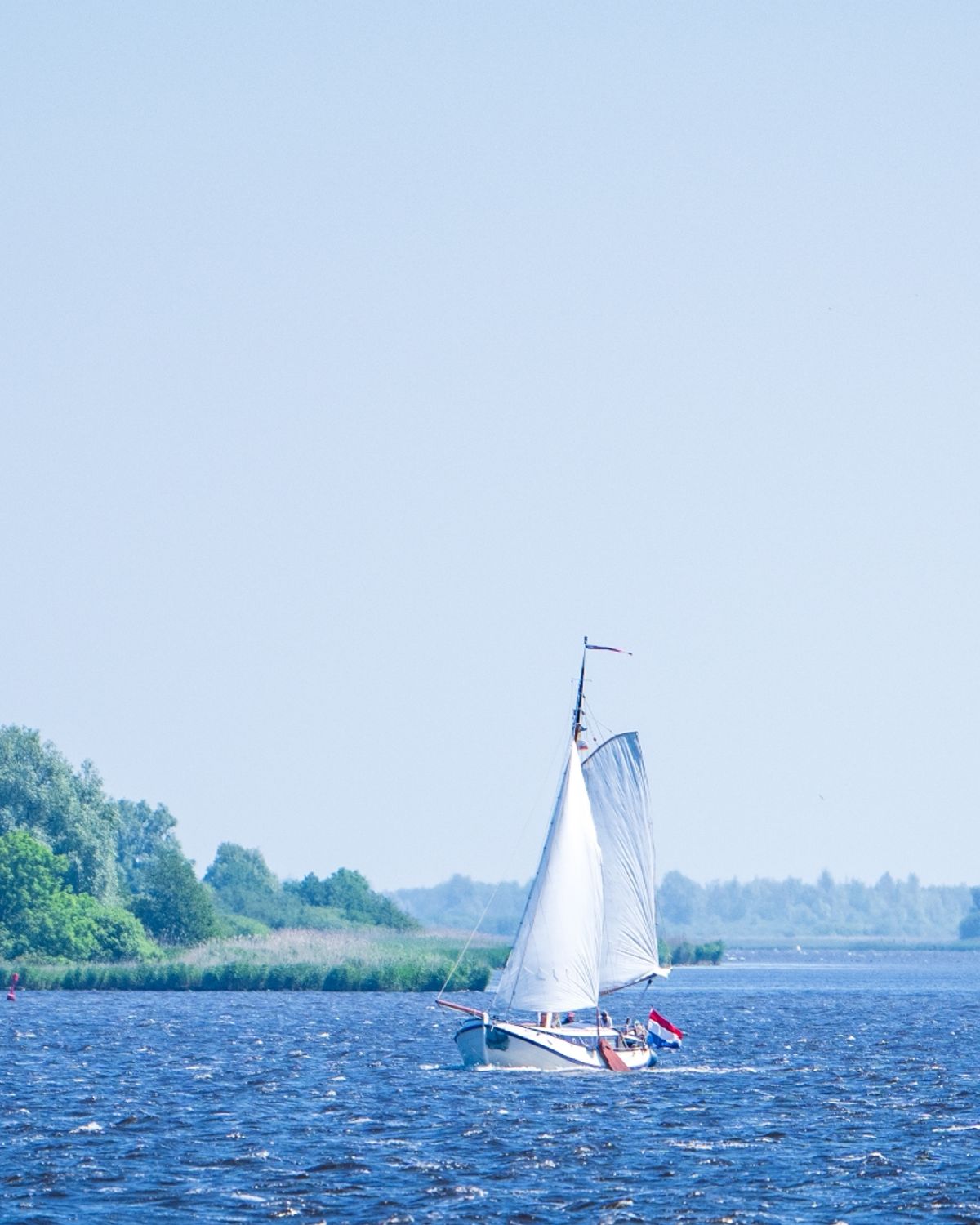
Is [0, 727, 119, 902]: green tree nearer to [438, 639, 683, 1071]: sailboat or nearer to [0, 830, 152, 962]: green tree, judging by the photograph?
[0, 830, 152, 962]: green tree

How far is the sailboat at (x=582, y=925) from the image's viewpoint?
68.6 metres

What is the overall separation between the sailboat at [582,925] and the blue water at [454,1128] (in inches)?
50.8

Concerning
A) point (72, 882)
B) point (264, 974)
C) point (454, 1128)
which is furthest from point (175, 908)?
→ point (454, 1128)

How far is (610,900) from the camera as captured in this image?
7175 centimetres

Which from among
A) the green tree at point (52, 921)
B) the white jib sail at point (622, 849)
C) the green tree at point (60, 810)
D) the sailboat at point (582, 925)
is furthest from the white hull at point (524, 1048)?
the green tree at point (60, 810)

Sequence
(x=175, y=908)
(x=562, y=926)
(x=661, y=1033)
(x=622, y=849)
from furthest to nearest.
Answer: (x=175, y=908), (x=661, y=1033), (x=622, y=849), (x=562, y=926)

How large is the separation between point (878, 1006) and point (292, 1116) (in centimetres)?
7103

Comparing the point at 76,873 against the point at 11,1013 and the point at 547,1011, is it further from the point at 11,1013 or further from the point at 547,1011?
the point at 547,1011

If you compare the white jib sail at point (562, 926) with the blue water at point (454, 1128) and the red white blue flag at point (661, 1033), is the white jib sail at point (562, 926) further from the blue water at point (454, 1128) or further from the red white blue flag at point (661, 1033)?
the red white blue flag at point (661, 1033)

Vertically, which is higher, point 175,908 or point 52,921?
point 175,908

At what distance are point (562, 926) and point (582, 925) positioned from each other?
Answer: 2.76ft

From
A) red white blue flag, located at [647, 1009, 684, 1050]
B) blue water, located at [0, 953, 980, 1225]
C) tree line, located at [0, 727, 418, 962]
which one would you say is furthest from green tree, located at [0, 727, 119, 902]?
red white blue flag, located at [647, 1009, 684, 1050]

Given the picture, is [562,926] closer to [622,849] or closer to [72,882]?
[622,849]

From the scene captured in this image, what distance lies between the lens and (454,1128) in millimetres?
53062
